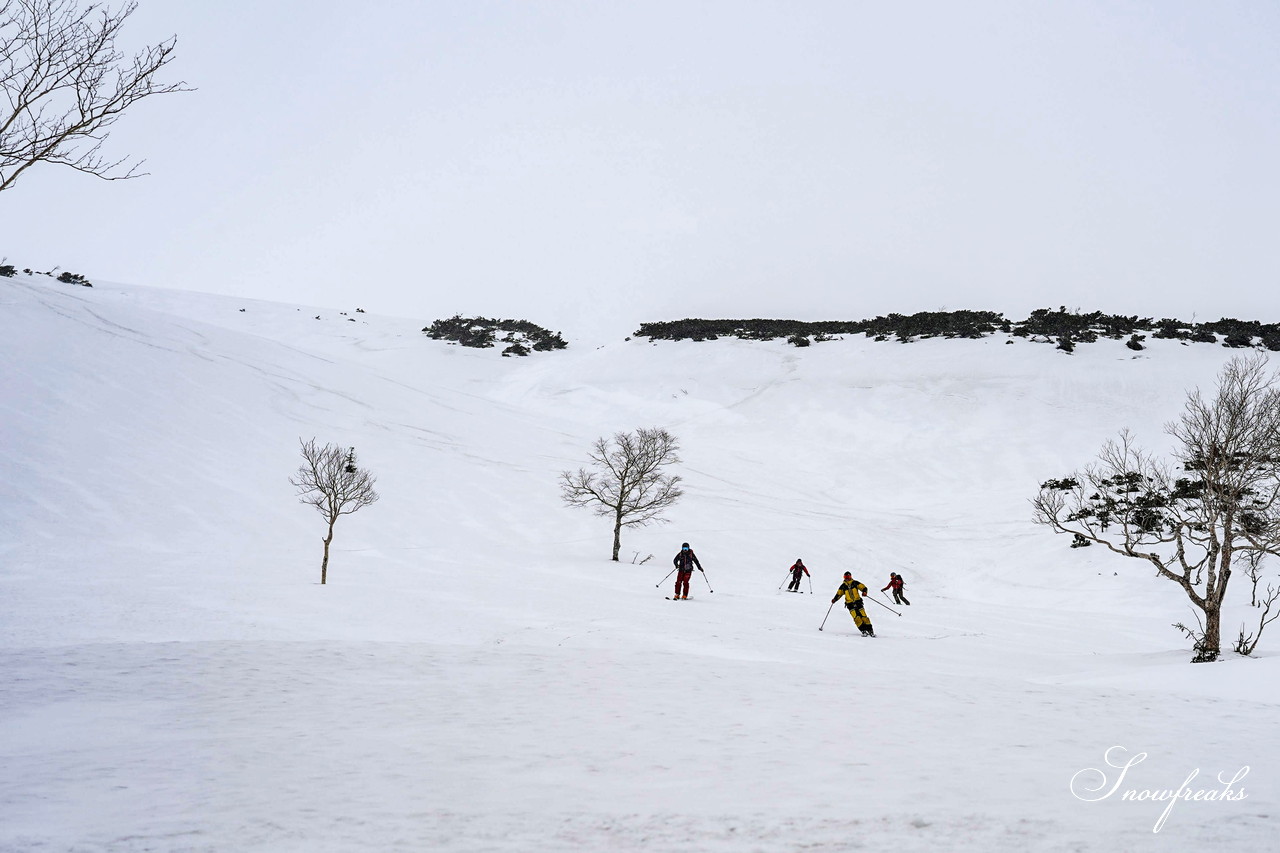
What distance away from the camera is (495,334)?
70750mm

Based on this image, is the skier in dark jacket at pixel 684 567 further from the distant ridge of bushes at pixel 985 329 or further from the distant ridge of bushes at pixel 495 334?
Answer: the distant ridge of bushes at pixel 495 334

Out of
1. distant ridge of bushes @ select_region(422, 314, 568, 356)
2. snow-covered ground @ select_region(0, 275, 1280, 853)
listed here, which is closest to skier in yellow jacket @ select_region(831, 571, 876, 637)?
snow-covered ground @ select_region(0, 275, 1280, 853)

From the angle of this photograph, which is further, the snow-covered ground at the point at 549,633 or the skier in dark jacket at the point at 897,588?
the skier in dark jacket at the point at 897,588

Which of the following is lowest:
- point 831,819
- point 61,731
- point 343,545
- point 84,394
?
point 343,545

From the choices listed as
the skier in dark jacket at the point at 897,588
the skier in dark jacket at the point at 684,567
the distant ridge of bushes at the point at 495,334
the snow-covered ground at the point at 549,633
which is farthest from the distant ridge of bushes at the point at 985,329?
the skier in dark jacket at the point at 684,567

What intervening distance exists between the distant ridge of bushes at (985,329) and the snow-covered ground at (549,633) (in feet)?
16.4

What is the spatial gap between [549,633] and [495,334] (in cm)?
6119

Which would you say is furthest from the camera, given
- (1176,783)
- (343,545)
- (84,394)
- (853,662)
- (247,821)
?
(84,394)

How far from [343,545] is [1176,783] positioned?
2340 centimetres

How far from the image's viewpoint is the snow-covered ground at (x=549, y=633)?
438 cm

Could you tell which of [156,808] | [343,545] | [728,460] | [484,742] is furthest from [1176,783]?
[728,460]

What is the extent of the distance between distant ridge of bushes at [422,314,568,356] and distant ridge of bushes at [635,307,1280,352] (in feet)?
34.4

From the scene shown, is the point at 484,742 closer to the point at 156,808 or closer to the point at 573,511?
the point at 156,808

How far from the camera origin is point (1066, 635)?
16.9m
